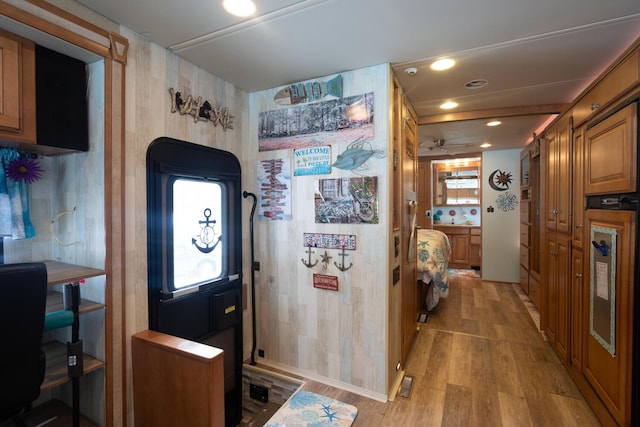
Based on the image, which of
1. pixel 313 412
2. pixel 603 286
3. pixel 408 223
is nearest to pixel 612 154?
pixel 603 286

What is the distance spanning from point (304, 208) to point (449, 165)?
572 cm

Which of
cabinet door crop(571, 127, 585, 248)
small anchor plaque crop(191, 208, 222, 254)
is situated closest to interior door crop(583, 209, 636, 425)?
cabinet door crop(571, 127, 585, 248)

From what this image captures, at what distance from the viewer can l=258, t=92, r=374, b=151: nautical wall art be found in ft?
7.18

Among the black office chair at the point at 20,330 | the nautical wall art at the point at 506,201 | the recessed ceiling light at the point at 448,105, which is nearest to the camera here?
the black office chair at the point at 20,330

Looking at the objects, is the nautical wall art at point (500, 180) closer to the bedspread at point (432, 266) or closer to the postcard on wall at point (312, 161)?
the bedspread at point (432, 266)

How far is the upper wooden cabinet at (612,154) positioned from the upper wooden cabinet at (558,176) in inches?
14.9

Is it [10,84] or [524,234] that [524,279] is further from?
[10,84]

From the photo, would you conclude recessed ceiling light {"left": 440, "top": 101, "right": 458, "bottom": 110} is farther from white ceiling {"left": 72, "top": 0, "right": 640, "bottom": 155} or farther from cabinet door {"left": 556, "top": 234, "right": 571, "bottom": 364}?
cabinet door {"left": 556, "top": 234, "right": 571, "bottom": 364}

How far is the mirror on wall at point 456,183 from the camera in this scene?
700 centimetres

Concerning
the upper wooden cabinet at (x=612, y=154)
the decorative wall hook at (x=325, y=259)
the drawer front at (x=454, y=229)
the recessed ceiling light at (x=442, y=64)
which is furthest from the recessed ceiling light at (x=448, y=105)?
the drawer front at (x=454, y=229)

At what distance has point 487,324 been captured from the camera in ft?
11.8

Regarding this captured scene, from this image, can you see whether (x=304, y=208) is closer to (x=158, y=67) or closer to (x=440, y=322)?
(x=158, y=67)

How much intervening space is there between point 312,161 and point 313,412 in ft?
5.88

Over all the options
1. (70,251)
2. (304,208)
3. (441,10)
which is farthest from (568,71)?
(70,251)
